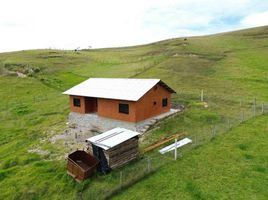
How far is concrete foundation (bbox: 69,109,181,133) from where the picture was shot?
27.7 meters

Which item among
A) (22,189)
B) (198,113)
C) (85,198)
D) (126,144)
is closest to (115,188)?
(85,198)

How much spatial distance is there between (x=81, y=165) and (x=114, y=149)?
2.90 meters

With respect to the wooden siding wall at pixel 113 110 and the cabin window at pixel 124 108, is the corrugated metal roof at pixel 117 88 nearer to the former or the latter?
the wooden siding wall at pixel 113 110

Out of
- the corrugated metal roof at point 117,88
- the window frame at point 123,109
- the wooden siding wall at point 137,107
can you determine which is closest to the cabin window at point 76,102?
the wooden siding wall at point 137,107

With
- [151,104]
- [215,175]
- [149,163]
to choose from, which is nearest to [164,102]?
[151,104]

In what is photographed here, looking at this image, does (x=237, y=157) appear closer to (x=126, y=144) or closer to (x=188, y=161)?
(x=188, y=161)

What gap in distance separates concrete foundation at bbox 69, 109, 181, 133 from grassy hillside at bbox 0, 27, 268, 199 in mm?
1097

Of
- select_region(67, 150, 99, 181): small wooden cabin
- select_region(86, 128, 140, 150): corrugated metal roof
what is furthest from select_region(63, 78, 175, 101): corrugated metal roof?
select_region(67, 150, 99, 181): small wooden cabin

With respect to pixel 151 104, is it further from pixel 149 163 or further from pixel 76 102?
pixel 149 163

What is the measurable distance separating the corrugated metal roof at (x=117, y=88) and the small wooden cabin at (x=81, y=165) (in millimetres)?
7459

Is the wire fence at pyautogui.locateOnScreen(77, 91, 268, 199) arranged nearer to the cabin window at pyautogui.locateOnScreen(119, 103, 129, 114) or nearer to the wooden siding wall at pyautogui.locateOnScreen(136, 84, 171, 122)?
the wooden siding wall at pyautogui.locateOnScreen(136, 84, 171, 122)

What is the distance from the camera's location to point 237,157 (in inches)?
818

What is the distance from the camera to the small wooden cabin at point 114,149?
2045 centimetres

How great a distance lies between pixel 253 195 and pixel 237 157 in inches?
187
